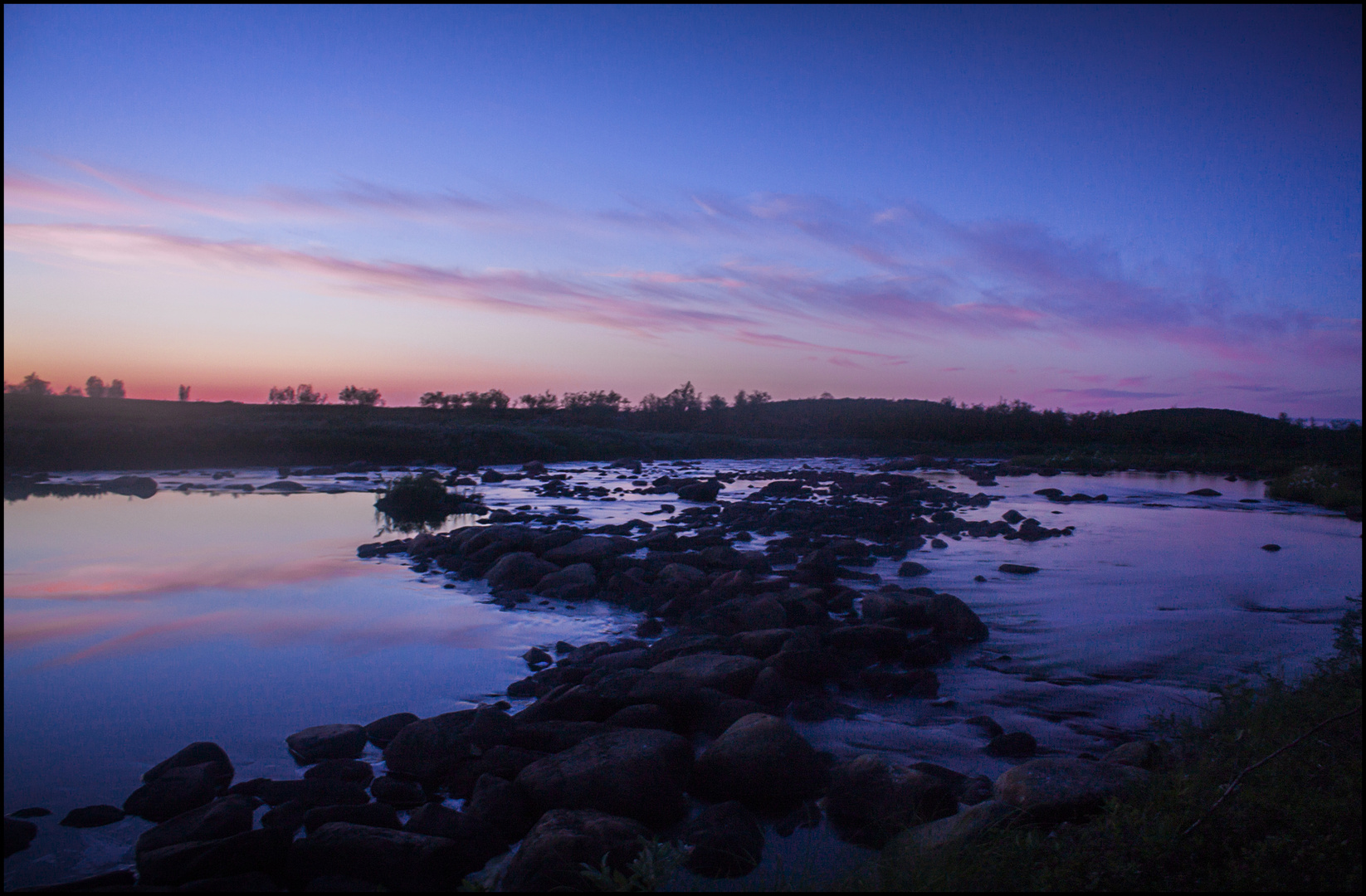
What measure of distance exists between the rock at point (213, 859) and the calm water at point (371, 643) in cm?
53

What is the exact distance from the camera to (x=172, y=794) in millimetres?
4953

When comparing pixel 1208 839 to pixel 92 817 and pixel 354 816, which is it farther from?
pixel 92 817

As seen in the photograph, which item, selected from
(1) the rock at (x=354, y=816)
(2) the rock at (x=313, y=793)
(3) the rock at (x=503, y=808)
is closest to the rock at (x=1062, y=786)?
(3) the rock at (x=503, y=808)

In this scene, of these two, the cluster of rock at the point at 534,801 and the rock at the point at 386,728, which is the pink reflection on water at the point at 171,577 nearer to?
the rock at the point at 386,728

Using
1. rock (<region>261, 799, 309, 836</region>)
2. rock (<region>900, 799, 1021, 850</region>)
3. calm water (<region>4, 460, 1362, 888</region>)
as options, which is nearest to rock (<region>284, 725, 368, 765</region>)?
calm water (<region>4, 460, 1362, 888</region>)

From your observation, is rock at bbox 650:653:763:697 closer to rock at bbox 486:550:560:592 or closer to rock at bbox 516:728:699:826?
rock at bbox 516:728:699:826

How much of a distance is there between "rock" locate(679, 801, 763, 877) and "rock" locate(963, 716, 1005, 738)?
2637 millimetres

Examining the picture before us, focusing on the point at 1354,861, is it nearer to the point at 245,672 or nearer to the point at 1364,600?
the point at 1364,600

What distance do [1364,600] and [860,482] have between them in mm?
29415

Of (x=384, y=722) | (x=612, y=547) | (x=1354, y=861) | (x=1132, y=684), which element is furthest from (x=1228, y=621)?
(x=384, y=722)

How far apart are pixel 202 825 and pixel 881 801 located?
422 centimetres

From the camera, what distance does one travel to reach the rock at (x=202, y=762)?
534cm

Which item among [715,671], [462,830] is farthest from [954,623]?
[462,830]

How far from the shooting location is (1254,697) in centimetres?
595
